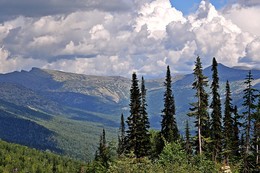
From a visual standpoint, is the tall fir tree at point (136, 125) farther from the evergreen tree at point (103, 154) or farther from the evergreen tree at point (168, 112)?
the evergreen tree at point (168, 112)

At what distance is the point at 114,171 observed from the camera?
35344 mm

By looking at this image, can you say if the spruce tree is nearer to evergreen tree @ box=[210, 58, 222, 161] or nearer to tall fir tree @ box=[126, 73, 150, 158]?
tall fir tree @ box=[126, 73, 150, 158]

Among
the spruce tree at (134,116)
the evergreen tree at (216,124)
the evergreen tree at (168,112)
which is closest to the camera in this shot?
the spruce tree at (134,116)

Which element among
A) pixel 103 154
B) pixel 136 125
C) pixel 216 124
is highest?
pixel 216 124

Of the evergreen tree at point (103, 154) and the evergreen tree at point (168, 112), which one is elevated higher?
the evergreen tree at point (168, 112)

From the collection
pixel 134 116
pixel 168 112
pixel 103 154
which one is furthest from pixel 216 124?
pixel 103 154

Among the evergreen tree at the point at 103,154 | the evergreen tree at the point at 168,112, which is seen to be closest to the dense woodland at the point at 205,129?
the evergreen tree at the point at 168,112

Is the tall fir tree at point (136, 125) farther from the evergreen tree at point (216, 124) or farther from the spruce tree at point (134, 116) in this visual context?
the evergreen tree at point (216, 124)

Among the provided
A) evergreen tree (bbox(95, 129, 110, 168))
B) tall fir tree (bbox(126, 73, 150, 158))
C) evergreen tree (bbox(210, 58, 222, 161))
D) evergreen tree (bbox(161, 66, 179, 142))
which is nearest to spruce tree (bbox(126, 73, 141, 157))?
tall fir tree (bbox(126, 73, 150, 158))

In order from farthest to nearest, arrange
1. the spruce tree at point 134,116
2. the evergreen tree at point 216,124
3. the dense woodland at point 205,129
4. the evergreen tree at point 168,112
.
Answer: the evergreen tree at point 168,112 < the evergreen tree at point 216,124 < the spruce tree at point 134,116 < the dense woodland at point 205,129

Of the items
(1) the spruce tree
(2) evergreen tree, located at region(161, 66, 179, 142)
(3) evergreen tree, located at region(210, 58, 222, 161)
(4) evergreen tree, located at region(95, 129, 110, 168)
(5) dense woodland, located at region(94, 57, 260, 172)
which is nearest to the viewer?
(5) dense woodland, located at region(94, 57, 260, 172)

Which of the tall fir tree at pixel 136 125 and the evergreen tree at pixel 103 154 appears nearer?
the tall fir tree at pixel 136 125

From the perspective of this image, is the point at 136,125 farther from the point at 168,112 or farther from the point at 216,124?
the point at 216,124

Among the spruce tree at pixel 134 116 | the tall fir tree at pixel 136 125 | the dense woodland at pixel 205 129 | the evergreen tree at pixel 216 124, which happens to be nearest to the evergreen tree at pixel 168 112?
the dense woodland at pixel 205 129
